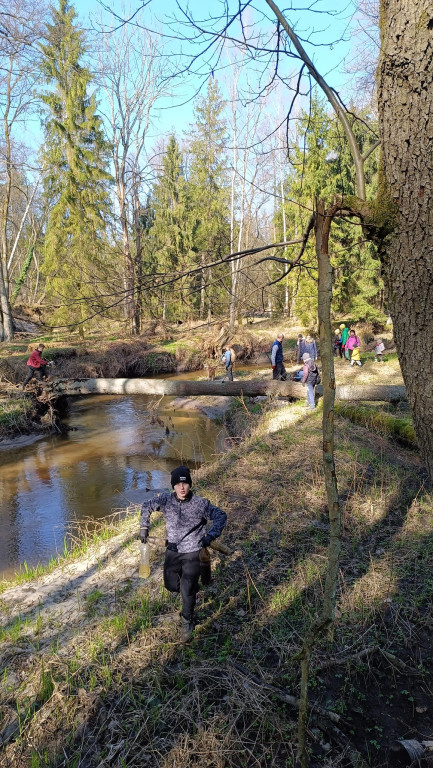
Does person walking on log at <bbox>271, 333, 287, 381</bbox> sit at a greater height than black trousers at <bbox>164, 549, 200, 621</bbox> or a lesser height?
greater

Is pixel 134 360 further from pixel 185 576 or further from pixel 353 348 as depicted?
pixel 185 576

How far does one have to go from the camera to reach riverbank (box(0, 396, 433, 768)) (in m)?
2.90

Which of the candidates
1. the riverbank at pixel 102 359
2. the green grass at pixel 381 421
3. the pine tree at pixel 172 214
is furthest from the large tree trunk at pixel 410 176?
the pine tree at pixel 172 214

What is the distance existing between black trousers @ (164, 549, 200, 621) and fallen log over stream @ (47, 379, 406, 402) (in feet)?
27.0

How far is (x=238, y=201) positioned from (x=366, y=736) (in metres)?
29.8

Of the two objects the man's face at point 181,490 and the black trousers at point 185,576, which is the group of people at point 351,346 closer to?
the man's face at point 181,490

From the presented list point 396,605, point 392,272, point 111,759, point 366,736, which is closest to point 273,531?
point 396,605

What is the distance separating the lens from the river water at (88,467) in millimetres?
7785

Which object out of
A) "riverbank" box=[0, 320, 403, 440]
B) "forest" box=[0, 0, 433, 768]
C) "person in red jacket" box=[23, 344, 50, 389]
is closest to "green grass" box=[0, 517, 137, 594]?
"forest" box=[0, 0, 433, 768]

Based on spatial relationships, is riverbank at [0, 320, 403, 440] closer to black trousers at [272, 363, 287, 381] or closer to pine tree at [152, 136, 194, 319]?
black trousers at [272, 363, 287, 381]

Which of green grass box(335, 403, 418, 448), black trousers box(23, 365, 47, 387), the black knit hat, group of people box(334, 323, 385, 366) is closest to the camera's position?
the black knit hat

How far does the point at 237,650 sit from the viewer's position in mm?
3715

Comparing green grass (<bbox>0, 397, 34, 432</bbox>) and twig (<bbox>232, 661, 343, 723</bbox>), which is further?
green grass (<bbox>0, 397, 34, 432</bbox>)

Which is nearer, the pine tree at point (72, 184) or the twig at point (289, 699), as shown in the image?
the twig at point (289, 699)
